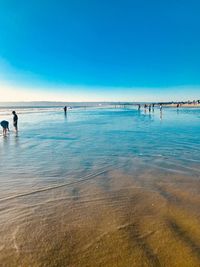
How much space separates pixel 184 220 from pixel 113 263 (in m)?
2.02

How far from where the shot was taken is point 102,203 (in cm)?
588

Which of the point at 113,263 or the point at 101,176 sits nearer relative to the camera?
the point at 113,263

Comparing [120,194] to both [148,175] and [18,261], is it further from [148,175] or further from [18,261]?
[18,261]

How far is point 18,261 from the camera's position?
3.72 metres

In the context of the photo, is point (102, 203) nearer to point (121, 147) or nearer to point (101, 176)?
point (101, 176)

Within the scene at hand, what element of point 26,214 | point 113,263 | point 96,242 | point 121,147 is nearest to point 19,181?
point 26,214

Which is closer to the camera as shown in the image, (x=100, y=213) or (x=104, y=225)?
(x=104, y=225)

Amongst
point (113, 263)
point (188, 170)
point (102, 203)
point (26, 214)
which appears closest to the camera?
point (113, 263)

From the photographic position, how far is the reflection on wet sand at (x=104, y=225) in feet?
12.5

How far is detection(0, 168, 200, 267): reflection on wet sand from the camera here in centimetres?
382

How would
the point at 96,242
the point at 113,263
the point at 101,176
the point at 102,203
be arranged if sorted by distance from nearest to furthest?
the point at 113,263 < the point at 96,242 < the point at 102,203 < the point at 101,176

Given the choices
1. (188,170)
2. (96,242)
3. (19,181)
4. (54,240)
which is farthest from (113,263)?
(188,170)

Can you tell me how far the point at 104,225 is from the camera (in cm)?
479

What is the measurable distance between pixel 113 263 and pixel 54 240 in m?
1.20
